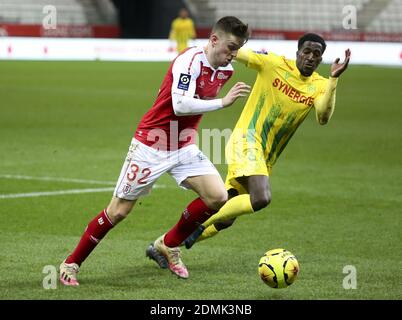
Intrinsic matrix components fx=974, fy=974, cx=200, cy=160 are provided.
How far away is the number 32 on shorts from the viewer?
24.0ft

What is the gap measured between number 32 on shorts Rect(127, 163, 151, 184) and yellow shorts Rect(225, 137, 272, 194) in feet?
4.33

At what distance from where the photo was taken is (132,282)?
730 centimetres

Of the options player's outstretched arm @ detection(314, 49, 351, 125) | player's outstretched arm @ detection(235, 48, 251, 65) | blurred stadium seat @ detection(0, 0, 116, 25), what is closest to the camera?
player's outstretched arm @ detection(314, 49, 351, 125)

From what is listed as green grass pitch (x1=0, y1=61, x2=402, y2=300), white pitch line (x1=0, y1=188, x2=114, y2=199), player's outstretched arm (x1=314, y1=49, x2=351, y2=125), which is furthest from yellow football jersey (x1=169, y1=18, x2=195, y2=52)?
player's outstretched arm (x1=314, y1=49, x2=351, y2=125)

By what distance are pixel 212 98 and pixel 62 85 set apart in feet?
60.2

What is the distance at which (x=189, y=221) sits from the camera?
25.7 feet

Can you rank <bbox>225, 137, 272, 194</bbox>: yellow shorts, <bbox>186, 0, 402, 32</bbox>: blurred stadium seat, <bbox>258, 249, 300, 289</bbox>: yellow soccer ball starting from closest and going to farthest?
<bbox>258, 249, 300, 289</bbox>: yellow soccer ball
<bbox>225, 137, 272, 194</bbox>: yellow shorts
<bbox>186, 0, 402, 32</bbox>: blurred stadium seat

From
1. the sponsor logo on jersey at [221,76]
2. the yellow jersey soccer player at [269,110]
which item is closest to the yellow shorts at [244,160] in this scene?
the yellow jersey soccer player at [269,110]

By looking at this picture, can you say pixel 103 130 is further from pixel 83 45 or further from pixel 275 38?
pixel 275 38

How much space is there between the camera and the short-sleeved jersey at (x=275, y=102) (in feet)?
28.3

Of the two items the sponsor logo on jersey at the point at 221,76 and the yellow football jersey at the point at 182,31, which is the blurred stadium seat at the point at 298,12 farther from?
the sponsor logo on jersey at the point at 221,76

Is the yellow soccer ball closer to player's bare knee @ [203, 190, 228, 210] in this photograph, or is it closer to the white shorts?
player's bare knee @ [203, 190, 228, 210]
